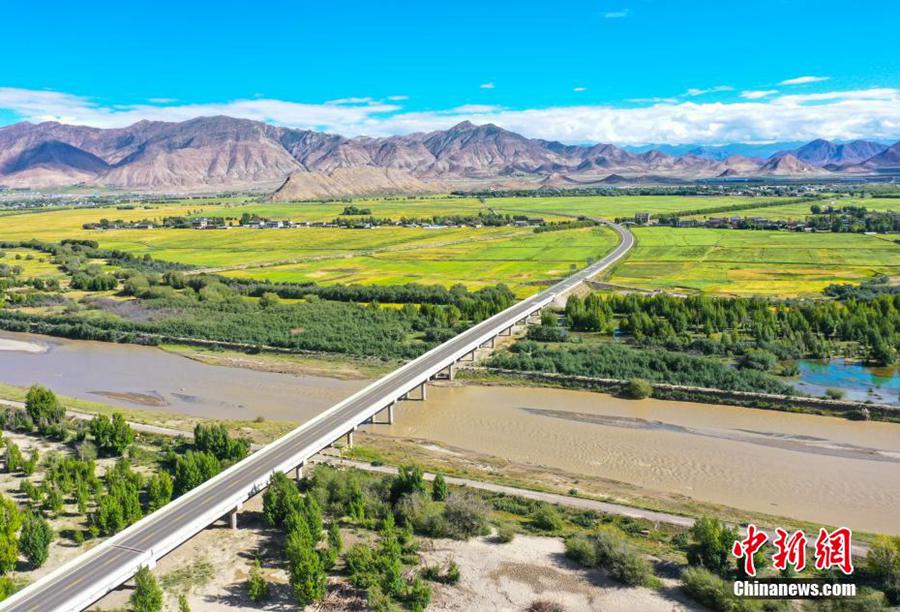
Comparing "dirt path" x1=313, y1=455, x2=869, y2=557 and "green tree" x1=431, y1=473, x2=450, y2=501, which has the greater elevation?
"green tree" x1=431, y1=473, x2=450, y2=501

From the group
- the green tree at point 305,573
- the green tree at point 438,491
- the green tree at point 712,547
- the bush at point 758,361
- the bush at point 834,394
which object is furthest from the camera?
the bush at point 758,361

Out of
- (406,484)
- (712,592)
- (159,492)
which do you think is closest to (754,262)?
(406,484)

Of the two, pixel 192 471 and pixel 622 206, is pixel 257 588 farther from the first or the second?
pixel 622 206

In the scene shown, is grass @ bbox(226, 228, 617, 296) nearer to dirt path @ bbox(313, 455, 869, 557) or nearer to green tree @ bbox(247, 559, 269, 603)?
dirt path @ bbox(313, 455, 869, 557)

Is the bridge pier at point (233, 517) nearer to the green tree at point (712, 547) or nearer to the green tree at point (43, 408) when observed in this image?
the green tree at point (712, 547)

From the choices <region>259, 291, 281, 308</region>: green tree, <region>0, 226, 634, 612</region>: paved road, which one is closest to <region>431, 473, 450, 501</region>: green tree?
<region>0, 226, 634, 612</region>: paved road

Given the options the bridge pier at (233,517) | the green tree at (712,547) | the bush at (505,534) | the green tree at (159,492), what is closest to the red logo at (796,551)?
the green tree at (712,547)
